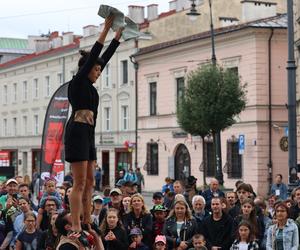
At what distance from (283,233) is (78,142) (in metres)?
5.43

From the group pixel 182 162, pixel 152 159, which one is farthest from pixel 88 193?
pixel 152 159

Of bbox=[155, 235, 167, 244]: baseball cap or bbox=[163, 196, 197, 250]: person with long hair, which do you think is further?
bbox=[163, 196, 197, 250]: person with long hair

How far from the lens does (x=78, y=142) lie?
20.6ft

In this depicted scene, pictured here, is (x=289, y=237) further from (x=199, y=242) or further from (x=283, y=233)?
(x=199, y=242)

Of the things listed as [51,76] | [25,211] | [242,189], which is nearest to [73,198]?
[25,211]

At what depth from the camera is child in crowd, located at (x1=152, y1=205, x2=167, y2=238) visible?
39.0 feet

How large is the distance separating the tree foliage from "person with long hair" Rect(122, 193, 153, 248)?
22.9m

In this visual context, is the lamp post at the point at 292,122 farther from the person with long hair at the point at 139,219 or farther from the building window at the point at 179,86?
the building window at the point at 179,86

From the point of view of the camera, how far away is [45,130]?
62.2ft

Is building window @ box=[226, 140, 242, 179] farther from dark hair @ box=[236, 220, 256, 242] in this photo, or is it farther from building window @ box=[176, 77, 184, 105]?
dark hair @ box=[236, 220, 256, 242]

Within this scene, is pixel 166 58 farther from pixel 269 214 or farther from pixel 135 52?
pixel 269 214

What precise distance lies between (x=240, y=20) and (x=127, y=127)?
10292 mm

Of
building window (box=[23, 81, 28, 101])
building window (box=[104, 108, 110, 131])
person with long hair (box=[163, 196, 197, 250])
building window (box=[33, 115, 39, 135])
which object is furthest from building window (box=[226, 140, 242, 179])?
person with long hair (box=[163, 196, 197, 250])

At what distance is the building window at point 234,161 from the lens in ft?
134
